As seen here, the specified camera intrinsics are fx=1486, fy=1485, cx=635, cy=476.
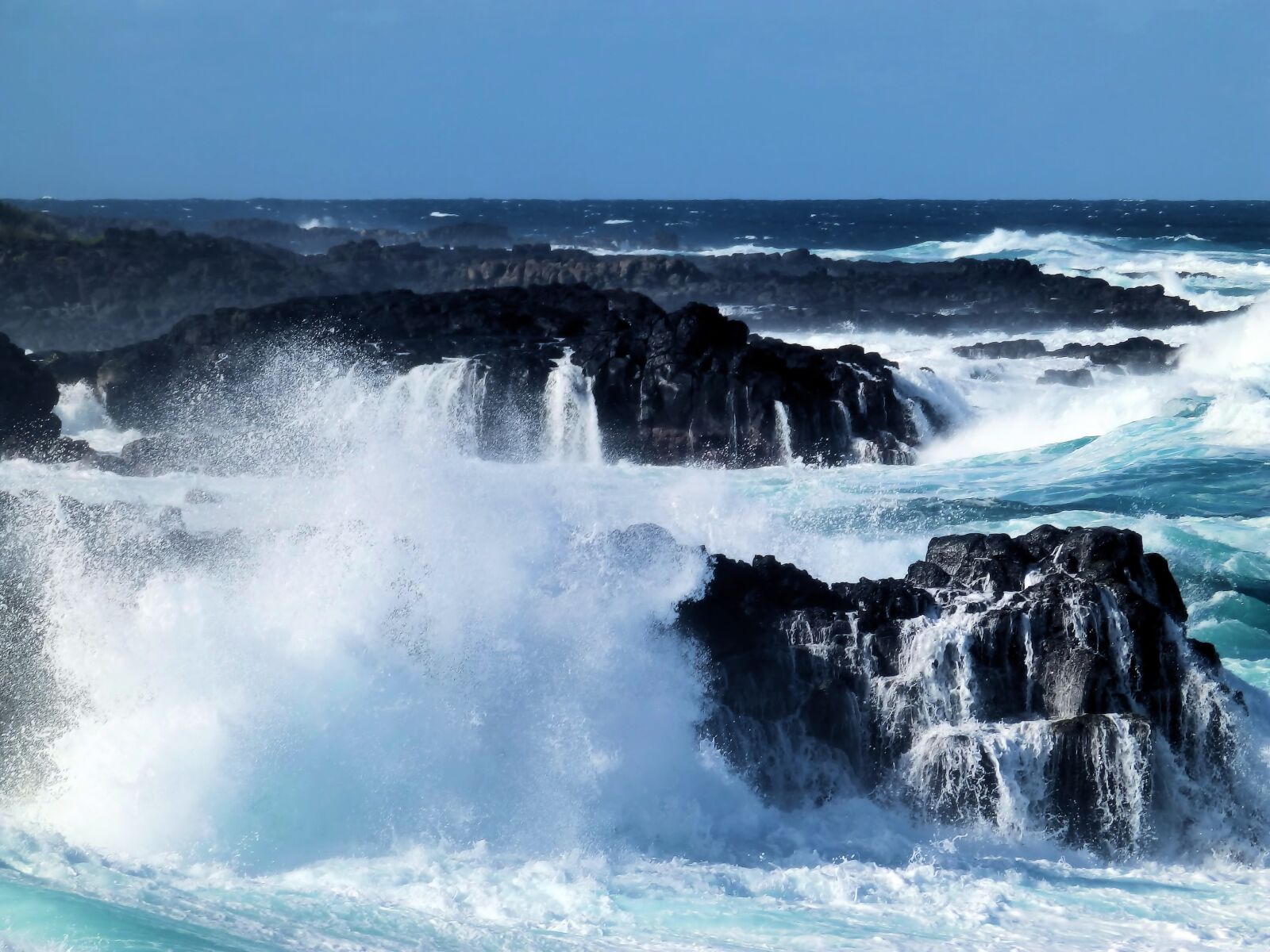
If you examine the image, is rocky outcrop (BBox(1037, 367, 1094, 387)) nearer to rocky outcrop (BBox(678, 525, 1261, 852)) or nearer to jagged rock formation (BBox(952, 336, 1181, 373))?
jagged rock formation (BBox(952, 336, 1181, 373))

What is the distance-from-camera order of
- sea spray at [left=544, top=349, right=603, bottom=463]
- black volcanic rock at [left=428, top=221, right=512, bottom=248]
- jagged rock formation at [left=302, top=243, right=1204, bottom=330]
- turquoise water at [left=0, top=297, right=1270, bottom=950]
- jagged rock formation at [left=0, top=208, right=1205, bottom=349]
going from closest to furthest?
turquoise water at [left=0, top=297, right=1270, bottom=950]
sea spray at [left=544, top=349, right=603, bottom=463]
jagged rock formation at [left=0, top=208, right=1205, bottom=349]
jagged rock formation at [left=302, top=243, right=1204, bottom=330]
black volcanic rock at [left=428, top=221, right=512, bottom=248]

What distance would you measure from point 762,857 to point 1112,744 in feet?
7.30

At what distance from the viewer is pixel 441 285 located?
45281 millimetres

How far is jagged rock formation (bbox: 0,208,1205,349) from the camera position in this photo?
34.6m

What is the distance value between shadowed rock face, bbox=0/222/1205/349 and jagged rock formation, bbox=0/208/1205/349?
0.16 ft

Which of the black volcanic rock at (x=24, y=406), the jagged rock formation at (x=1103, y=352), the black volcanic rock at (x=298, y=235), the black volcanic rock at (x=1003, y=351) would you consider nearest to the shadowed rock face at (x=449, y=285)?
the black volcanic rock at (x=1003, y=351)

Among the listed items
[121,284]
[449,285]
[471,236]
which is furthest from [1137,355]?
[471,236]

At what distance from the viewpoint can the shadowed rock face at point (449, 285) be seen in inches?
1363

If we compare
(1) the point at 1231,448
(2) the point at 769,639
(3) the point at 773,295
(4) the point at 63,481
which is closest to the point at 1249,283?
(3) the point at 773,295

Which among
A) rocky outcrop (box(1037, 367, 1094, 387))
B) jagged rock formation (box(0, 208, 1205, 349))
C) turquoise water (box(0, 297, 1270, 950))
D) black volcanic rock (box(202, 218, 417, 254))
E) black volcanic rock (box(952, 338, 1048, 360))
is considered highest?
black volcanic rock (box(202, 218, 417, 254))

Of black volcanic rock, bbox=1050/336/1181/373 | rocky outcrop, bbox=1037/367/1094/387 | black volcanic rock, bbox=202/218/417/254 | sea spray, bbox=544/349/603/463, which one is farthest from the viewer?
black volcanic rock, bbox=202/218/417/254

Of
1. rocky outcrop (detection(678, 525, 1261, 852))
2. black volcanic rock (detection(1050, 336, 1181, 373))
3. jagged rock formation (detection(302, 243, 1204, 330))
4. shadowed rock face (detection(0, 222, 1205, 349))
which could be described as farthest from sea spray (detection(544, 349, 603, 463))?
shadowed rock face (detection(0, 222, 1205, 349))

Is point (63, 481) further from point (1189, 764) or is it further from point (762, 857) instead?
point (1189, 764)

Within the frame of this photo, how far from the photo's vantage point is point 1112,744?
8.87m
